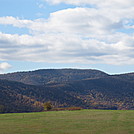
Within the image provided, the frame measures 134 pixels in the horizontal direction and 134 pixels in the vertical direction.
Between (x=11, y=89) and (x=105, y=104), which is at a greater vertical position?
(x=11, y=89)

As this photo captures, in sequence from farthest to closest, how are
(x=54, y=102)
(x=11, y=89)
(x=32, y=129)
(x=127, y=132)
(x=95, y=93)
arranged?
(x=95, y=93) < (x=11, y=89) < (x=54, y=102) < (x=32, y=129) < (x=127, y=132)

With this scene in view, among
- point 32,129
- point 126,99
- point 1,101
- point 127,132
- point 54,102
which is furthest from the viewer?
point 126,99

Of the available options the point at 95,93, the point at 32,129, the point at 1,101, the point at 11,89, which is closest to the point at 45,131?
the point at 32,129

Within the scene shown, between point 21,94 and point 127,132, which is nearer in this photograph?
point 127,132

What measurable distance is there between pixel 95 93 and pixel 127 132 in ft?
A: 554

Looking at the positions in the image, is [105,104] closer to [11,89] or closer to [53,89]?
[53,89]

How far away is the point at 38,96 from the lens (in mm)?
162000

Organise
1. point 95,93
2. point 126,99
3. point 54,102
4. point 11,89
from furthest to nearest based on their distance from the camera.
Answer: point 95,93, point 126,99, point 11,89, point 54,102

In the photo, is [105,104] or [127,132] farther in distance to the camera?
[105,104]

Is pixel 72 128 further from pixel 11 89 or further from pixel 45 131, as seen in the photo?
pixel 11 89

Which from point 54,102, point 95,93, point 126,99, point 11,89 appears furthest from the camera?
point 95,93

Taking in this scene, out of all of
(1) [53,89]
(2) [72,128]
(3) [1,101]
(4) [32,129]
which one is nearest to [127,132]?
(2) [72,128]

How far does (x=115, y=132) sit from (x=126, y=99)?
156m

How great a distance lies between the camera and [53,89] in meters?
184
